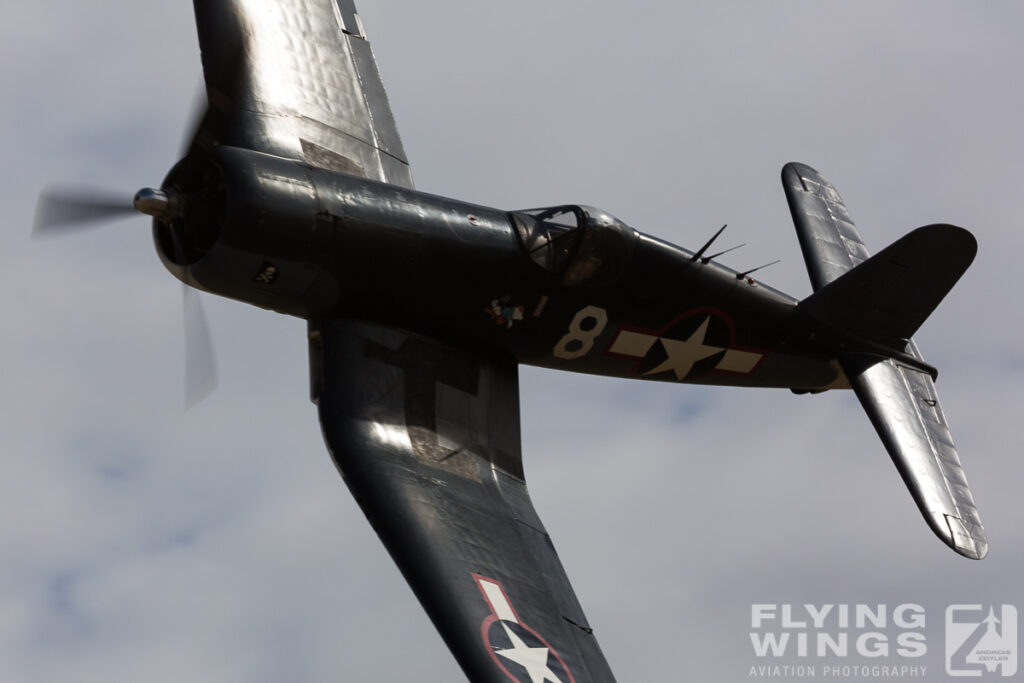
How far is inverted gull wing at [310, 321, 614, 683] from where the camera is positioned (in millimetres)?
15008

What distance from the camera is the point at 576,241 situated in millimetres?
17531

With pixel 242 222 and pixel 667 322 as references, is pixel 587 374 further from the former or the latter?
pixel 242 222

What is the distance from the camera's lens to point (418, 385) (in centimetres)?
1700

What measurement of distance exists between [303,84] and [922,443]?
28.4ft

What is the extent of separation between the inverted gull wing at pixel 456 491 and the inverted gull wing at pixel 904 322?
15.4ft

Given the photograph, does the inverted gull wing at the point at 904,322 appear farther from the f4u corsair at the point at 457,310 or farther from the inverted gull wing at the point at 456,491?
the inverted gull wing at the point at 456,491

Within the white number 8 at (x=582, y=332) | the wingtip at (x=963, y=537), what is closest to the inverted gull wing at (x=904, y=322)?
the wingtip at (x=963, y=537)

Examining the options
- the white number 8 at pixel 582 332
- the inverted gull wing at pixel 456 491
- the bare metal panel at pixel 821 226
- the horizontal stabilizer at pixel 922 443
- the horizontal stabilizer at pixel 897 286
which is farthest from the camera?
the bare metal panel at pixel 821 226

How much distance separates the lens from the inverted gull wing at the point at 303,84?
17.6m

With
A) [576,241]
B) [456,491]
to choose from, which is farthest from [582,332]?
[456,491]

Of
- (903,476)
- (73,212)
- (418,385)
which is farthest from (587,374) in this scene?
(73,212)

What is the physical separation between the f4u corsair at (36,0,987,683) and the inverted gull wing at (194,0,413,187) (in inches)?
1.4

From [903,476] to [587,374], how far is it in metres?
3.92

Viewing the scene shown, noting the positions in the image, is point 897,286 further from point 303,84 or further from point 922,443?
point 303,84
